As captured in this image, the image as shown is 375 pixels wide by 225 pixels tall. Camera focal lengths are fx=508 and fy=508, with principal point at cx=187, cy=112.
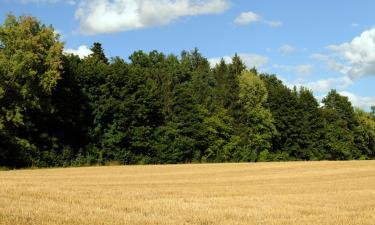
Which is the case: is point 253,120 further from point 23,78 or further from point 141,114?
point 23,78

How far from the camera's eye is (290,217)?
16.1m

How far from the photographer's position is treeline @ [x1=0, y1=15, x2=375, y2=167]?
5522 cm

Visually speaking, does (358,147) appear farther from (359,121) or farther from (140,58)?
(140,58)

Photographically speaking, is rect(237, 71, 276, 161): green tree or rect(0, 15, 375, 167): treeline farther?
rect(237, 71, 276, 161): green tree

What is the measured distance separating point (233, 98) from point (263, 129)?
7319mm

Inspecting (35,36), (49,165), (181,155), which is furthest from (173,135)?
(35,36)

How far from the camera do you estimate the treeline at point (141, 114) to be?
2174 inches

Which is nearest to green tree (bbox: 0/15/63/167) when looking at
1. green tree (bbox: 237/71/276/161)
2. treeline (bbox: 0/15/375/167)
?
treeline (bbox: 0/15/375/167)

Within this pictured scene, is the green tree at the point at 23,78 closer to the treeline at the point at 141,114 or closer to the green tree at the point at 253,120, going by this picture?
the treeline at the point at 141,114

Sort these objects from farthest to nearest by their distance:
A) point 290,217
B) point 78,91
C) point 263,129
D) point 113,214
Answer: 1. point 263,129
2. point 78,91
3. point 290,217
4. point 113,214

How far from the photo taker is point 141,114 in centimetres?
6862

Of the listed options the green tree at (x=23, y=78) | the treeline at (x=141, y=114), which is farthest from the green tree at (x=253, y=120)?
the green tree at (x=23, y=78)

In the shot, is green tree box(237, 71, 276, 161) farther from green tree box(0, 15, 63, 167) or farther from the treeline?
green tree box(0, 15, 63, 167)

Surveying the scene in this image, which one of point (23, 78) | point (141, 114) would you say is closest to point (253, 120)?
point (141, 114)
